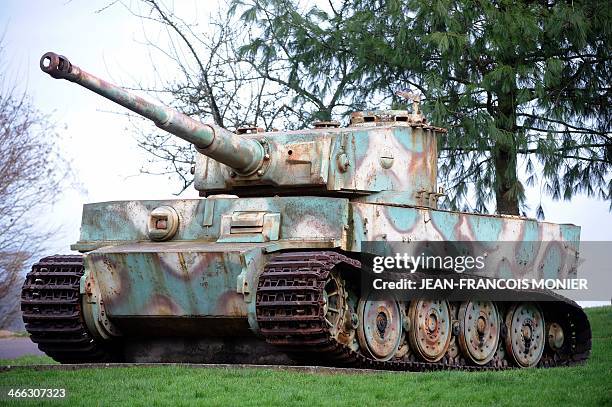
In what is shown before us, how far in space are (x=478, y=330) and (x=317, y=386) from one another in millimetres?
5125

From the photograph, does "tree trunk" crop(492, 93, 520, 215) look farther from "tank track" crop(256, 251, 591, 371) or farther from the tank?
"tank track" crop(256, 251, 591, 371)

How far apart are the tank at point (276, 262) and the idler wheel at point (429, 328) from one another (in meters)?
0.03

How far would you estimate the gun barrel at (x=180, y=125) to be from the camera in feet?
41.2

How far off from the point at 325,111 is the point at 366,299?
8.21 m

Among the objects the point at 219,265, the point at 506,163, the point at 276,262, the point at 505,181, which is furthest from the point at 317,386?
the point at 506,163

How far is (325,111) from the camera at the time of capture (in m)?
22.9

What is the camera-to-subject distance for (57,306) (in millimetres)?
15344

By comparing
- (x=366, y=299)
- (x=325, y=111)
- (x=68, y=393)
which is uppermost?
(x=325, y=111)

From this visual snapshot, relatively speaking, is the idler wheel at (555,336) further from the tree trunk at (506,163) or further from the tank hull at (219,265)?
the tree trunk at (506,163)

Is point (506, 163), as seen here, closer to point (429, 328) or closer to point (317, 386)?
point (429, 328)

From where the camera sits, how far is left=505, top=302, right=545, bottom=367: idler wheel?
17844mm

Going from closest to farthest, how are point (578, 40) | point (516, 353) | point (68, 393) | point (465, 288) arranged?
point (68, 393)
point (465, 288)
point (516, 353)
point (578, 40)

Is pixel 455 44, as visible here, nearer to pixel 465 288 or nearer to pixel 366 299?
pixel 465 288

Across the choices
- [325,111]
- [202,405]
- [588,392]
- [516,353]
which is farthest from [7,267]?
Answer: [588,392]
